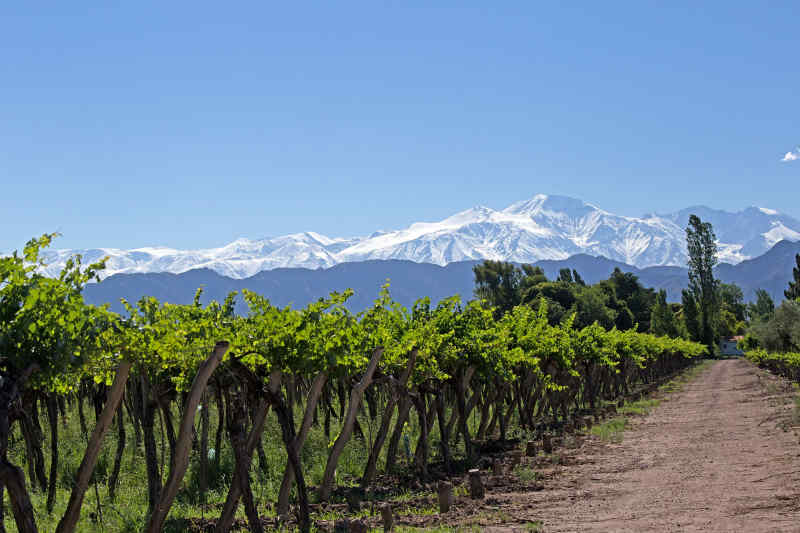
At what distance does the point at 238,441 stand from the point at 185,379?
2.42 m

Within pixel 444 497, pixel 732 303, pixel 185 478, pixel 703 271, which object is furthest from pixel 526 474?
pixel 732 303

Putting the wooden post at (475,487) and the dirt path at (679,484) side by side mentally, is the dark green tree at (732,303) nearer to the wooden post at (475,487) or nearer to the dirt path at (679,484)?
the dirt path at (679,484)

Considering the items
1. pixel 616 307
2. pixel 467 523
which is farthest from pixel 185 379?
pixel 616 307

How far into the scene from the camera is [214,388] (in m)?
13.0

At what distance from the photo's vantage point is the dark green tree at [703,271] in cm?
9994

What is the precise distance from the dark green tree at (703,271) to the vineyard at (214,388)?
276 ft

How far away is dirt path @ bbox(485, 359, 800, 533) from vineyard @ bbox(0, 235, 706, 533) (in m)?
2.79

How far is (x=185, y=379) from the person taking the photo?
11.0 m

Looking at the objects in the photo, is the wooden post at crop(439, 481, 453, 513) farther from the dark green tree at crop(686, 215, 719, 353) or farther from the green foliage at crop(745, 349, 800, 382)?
the dark green tree at crop(686, 215, 719, 353)

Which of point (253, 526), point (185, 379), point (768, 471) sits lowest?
point (768, 471)

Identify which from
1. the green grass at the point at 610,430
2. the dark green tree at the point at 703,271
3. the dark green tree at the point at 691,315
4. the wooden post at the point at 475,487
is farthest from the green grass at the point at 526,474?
the dark green tree at the point at 691,315

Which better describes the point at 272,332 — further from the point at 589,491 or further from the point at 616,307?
the point at 616,307

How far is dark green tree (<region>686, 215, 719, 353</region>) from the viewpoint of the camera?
99.9 metres

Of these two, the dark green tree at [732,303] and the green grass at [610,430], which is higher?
the dark green tree at [732,303]
